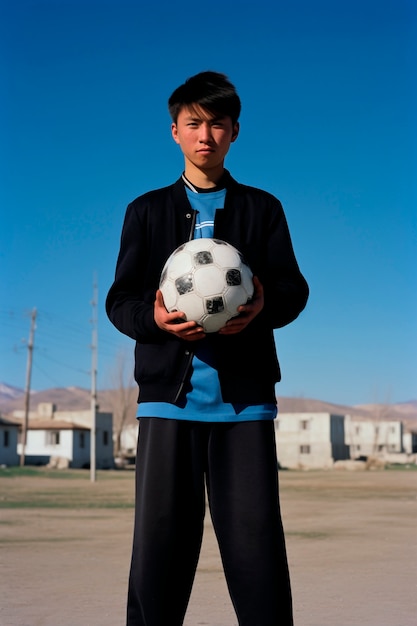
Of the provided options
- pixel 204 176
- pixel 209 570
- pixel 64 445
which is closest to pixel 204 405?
pixel 204 176

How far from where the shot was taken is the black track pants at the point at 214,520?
3.07m

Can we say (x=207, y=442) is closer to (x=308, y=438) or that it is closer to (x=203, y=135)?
(x=203, y=135)

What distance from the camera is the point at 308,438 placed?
3543 inches

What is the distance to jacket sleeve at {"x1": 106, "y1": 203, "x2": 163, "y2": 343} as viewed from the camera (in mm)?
3270

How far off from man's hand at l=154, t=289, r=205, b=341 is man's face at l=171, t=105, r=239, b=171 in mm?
629

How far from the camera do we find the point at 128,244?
3.39m

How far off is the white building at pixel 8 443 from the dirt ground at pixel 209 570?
40364 mm

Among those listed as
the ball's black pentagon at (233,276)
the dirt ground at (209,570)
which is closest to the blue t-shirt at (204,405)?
the ball's black pentagon at (233,276)

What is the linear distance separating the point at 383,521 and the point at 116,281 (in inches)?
488

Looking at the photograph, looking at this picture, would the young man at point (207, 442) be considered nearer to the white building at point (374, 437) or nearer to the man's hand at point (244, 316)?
the man's hand at point (244, 316)


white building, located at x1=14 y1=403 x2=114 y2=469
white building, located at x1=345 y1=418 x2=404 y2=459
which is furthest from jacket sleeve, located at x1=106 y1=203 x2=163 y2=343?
white building, located at x1=345 y1=418 x2=404 y2=459

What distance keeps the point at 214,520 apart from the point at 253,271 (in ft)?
3.03

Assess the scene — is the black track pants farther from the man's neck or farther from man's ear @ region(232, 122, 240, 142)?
man's ear @ region(232, 122, 240, 142)

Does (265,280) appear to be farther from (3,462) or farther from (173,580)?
(3,462)
